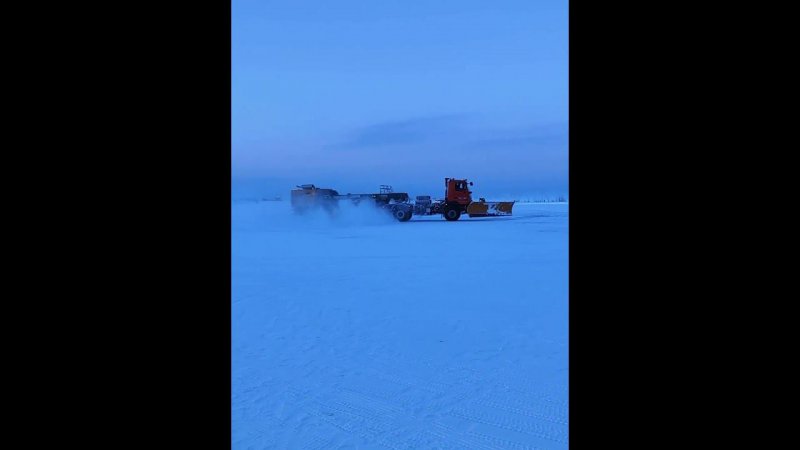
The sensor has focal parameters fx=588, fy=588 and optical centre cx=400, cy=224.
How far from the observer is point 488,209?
22.4 m

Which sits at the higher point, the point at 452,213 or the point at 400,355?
the point at 452,213

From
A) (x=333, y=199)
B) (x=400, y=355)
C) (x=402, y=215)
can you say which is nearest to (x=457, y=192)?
(x=402, y=215)

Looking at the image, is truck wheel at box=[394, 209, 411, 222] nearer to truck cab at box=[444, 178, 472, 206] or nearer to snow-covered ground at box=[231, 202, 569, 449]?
truck cab at box=[444, 178, 472, 206]

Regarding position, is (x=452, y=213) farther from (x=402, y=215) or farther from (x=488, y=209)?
(x=402, y=215)

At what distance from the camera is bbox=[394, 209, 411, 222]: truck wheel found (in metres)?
21.8

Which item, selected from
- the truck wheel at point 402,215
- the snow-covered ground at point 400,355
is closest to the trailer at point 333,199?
the truck wheel at point 402,215

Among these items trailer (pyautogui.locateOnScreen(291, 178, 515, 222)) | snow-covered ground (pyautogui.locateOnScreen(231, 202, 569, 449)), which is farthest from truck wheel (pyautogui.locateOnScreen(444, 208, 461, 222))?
snow-covered ground (pyautogui.locateOnScreen(231, 202, 569, 449))

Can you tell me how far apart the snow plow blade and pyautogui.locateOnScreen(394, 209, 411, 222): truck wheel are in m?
2.26

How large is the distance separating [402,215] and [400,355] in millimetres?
16938
